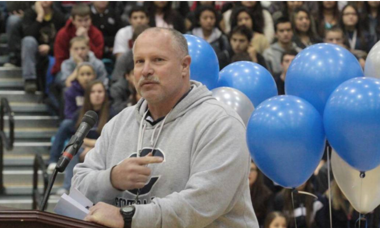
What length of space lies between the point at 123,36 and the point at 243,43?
1.55 metres

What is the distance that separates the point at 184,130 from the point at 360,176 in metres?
1.16

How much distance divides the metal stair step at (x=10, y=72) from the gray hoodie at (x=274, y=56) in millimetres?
3177

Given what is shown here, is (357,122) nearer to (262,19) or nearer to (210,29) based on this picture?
(210,29)

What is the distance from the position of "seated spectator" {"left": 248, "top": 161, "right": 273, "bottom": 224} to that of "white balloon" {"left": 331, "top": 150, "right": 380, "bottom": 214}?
3136 millimetres

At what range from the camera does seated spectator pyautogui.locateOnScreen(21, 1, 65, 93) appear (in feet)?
36.6

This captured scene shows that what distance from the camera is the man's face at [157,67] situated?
4191 millimetres

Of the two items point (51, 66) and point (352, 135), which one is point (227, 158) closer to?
point (352, 135)

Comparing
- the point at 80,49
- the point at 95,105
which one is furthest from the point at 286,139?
the point at 80,49

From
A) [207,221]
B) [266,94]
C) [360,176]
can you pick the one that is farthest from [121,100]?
[207,221]

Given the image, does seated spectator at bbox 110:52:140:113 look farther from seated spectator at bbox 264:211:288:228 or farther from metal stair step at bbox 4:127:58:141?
seated spectator at bbox 264:211:288:228

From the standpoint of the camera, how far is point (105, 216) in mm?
3908

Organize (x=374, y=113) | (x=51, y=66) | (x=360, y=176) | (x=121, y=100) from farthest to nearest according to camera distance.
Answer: (x=51, y=66) → (x=121, y=100) → (x=360, y=176) → (x=374, y=113)

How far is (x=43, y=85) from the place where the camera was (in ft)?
37.3

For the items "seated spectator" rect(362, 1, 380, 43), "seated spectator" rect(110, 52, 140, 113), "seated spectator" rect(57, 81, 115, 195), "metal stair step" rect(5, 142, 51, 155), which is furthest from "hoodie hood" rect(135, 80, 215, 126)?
"seated spectator" rect(362, 1, 380, 43)
